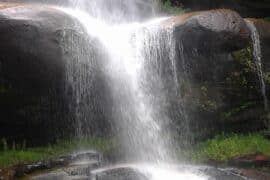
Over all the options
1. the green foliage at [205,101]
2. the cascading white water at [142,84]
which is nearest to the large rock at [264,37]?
the green foliage at [205,101]

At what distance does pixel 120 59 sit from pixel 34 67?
2138 mm

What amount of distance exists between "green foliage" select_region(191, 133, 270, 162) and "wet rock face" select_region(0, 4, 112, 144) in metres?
2.61

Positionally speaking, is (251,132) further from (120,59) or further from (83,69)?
(83,69)

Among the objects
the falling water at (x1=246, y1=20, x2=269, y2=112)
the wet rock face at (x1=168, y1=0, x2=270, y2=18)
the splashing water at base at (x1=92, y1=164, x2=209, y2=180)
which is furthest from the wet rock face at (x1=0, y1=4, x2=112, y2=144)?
the wet rock face at (x1=168, y1=0, x2=270, y2=18)

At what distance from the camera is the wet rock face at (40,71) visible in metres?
10.3

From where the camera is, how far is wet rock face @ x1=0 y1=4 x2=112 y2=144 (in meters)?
10.3

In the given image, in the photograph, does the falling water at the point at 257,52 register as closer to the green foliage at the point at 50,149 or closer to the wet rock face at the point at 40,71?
the wet rock face at the point at 40,71

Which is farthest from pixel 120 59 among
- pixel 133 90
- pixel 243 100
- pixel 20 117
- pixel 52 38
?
pixel 243 100

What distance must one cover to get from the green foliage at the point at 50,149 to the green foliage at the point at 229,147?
220cm

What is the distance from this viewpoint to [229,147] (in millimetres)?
11820

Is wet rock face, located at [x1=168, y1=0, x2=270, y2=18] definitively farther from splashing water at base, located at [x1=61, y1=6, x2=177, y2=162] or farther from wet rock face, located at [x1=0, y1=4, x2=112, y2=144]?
wet rock face, located at [x1=0, y1=4, x2=112, y2=144]

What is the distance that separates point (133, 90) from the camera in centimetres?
1155

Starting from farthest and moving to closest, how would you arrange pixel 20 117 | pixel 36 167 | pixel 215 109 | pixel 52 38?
pixel 215 109, pixel 20 117, pixel 52 38, pixel 36 167

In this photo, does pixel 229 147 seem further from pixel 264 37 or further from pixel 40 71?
pixel 40 71
